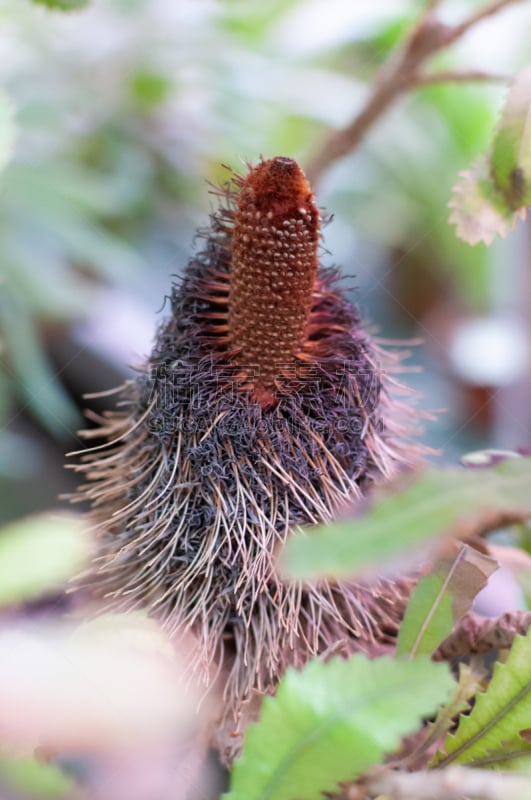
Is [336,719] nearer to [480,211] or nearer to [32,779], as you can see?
[32,779]

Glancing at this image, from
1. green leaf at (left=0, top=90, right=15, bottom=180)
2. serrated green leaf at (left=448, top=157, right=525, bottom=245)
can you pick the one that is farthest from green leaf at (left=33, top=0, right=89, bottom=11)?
serrated green leaf at (left=448, top=157, right=525, bottom=245)

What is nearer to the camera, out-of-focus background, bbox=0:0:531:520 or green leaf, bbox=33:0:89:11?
green leaf, bbox=33:0:89:11

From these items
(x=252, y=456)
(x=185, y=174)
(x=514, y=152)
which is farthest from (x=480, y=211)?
(x=185, y=174)

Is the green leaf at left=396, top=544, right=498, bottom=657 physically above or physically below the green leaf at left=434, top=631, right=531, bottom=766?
above

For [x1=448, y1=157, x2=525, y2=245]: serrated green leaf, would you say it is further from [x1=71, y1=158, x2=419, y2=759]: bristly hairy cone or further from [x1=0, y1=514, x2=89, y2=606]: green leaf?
[x1=0, y1=514, x2=89, y2=606]: green leaf

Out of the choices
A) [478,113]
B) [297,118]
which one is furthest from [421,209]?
[297,118]

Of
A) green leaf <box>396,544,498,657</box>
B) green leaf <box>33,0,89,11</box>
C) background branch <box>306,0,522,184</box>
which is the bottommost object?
green leaf <box>396,544,498,657</box>

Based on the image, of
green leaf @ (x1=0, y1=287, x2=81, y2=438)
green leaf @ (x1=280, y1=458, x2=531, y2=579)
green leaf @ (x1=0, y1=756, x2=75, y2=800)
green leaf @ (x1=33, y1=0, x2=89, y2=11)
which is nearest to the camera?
green leaf @ (x1=280, y1=458, x2=531, y2=579)
